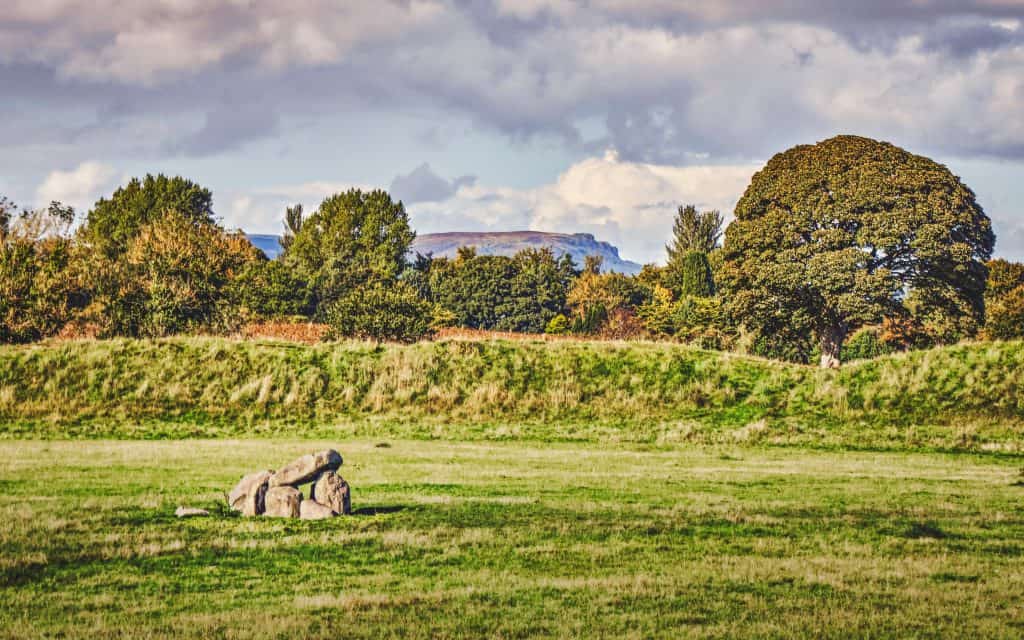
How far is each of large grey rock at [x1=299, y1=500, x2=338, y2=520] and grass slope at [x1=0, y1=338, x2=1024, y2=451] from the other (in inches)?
751

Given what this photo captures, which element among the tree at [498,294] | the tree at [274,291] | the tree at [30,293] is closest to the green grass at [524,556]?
the tree at [30,293]

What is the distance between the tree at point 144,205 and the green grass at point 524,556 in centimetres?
9905

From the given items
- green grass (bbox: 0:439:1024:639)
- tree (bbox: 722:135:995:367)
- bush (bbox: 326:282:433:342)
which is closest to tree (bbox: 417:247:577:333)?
bush (bbox: 326:282:433:342)

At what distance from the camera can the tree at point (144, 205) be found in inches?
4734

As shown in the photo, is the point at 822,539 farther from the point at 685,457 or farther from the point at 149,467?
the point at 149,467

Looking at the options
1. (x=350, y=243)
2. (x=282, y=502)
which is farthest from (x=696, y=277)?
(x=282, y=502)

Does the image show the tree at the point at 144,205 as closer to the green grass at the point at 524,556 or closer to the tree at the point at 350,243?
the tree at the point at 350,243

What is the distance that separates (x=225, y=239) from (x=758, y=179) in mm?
45156

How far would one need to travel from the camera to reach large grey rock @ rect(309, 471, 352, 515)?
61.5 ft

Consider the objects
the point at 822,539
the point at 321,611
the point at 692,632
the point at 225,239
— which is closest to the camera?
the point at 692,632

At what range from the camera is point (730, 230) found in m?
70.8

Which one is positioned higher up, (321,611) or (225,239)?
(225,239)

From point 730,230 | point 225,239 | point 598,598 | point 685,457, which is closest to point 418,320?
point 730,230

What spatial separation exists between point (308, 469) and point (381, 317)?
49905 millimetres
